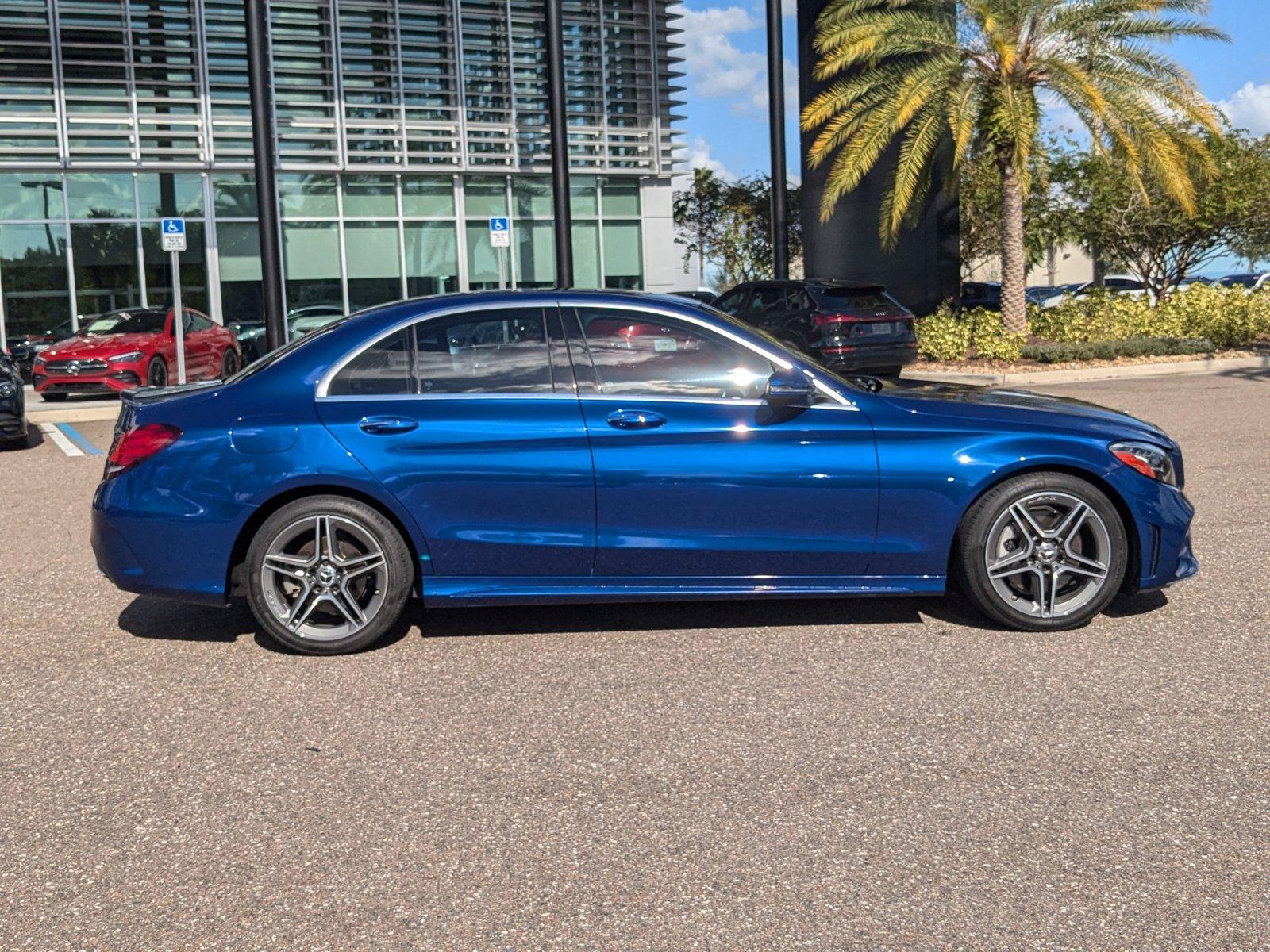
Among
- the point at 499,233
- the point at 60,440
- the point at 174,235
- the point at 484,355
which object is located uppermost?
the point at 499,233

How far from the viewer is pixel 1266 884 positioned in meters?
3.59

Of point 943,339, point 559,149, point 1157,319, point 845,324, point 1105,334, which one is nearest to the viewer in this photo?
point 845,324

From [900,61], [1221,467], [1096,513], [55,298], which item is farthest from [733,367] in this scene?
[55,298]

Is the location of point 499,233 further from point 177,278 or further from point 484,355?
point 484,355

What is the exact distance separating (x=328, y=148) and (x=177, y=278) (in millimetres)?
11755

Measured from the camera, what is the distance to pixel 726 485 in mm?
5957

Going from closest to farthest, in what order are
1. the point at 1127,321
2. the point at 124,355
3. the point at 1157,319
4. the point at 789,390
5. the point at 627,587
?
the point at 789,390
the point at 627,587
the point at 124,355
the point at 1127,321
the point at 1157,319

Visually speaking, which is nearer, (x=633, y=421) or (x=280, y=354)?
(x=633, y=421)

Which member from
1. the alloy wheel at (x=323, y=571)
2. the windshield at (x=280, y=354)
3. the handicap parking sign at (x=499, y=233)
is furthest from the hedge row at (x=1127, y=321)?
the alloy wheel at (x=323, y=571)

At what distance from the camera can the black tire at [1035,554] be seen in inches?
239

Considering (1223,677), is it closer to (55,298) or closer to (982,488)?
(982,488)

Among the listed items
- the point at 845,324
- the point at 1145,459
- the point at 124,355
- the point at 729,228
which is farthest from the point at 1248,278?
the point at 1145,459

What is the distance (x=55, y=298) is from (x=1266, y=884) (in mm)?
27283

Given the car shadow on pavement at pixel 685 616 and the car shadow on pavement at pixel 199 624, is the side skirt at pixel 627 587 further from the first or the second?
the car shadow on pavement at pixel 199 624
